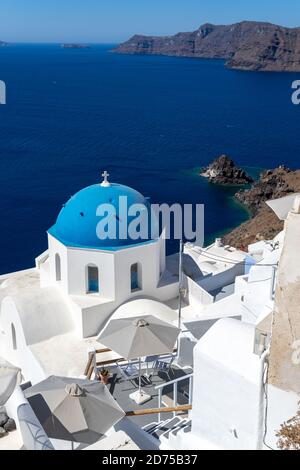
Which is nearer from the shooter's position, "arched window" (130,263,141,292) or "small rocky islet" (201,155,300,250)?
"arched window" (130,263,141,292)

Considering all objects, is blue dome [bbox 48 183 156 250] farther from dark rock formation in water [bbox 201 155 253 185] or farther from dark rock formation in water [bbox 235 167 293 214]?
dark rock formation in water [bbox 201 155 253 185]

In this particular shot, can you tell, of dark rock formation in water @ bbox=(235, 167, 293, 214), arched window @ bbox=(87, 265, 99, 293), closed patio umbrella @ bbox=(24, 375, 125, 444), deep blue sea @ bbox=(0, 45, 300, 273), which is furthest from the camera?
dark rock formation in water @ bbox=(235, 167, 293, 214)

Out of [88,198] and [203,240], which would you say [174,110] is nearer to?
[203,240]

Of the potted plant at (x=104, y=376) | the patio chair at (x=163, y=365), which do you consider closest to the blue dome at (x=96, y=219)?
the patio chair at (x=163, y=365)

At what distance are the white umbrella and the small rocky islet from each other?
22.1 meters

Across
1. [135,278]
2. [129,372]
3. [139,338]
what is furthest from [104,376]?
A: [135,278]

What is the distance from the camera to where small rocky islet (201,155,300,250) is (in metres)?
40.2

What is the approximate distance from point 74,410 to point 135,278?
320 inches

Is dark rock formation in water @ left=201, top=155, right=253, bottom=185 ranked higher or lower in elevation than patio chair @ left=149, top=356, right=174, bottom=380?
lower

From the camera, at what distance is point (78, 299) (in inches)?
707

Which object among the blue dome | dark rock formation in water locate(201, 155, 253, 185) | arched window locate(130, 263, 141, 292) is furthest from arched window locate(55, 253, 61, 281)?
dark rock formation in water locate(201, 155, 253, 185)

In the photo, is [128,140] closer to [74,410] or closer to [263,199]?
[263,199]

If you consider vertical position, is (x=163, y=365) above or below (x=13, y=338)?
above

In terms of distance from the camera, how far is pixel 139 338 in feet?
47.0
